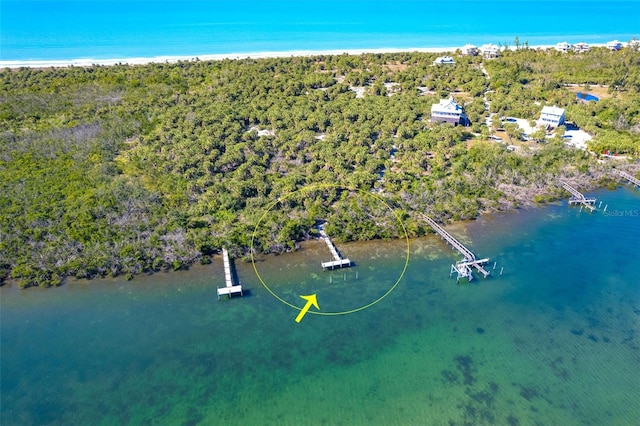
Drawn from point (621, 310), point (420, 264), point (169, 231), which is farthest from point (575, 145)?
point (169, 231)

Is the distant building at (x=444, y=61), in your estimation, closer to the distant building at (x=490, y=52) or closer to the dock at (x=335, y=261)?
the distant building at (x=490, y=52)

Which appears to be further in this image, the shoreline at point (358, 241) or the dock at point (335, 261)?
the dock at point (335, 261)

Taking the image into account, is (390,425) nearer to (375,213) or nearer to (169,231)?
(375,213)

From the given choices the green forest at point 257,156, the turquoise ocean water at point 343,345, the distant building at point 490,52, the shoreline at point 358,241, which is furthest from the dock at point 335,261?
the distant building at point 490,52

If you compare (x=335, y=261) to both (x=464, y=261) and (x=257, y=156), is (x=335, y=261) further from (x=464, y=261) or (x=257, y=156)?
(x=257, y=156)

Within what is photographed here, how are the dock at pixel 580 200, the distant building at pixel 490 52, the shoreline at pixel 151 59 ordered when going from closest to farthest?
the dock at pixel 580 200 < the distant building at pixel 490 52 < the shoreline at pixel 151 59

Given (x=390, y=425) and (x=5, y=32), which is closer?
(x=390, y=425)
